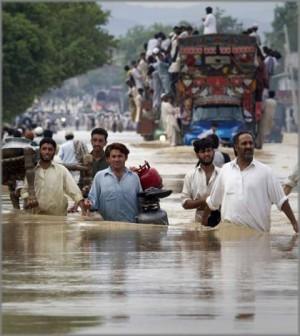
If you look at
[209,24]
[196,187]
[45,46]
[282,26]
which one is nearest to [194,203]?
[196,187]

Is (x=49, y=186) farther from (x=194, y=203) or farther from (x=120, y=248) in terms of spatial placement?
(x=120, y=248)

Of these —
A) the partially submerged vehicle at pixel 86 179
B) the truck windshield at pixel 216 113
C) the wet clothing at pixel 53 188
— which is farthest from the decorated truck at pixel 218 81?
the wet clothing at pixel 53 188

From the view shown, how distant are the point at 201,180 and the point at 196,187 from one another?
0.27 ft

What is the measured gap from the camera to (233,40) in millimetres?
52781

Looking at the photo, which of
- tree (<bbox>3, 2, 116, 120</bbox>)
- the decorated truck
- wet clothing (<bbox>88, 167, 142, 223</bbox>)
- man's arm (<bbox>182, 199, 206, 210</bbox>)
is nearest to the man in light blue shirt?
wet clothing (<bbox>88, 167, 142, 223</bbox>)

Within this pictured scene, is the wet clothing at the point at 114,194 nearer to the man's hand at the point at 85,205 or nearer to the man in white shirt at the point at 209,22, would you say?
the man's hand at the point at 85,205

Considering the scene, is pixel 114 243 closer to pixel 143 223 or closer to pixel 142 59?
pixel 143 223

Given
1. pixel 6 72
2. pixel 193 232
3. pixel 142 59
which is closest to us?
pixel 193 232

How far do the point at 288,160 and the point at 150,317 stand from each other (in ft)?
121

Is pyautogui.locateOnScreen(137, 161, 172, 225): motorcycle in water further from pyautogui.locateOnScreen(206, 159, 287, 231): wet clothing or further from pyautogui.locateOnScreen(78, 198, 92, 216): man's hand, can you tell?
pyautogui.locateOnScreen(206, 159, 287, 231): wet clothing

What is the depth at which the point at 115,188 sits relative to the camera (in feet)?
53.6

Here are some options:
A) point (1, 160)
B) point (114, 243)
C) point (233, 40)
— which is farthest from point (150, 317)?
point (233, 40)

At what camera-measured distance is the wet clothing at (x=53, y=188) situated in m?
17.6

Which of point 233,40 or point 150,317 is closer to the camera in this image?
point 150,317
